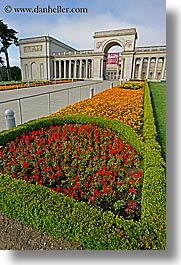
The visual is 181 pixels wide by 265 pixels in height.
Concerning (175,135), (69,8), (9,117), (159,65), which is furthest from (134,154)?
(159,65)

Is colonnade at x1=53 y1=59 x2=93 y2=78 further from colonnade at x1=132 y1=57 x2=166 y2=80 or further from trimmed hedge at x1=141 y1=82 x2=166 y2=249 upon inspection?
trimmed hedge at x1=141 y1=82 x2=166 y2=249

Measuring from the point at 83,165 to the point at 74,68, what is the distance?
33.5 metres

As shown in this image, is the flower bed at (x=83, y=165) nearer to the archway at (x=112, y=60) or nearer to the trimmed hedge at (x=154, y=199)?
the trimmed hedge at (x=154, y=199)

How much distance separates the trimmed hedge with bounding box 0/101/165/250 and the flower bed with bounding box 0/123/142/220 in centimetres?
27

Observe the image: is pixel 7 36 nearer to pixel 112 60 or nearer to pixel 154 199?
pixel 154 199

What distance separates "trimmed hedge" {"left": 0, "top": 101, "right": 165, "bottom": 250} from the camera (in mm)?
1558

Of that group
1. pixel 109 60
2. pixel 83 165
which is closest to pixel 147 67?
pixel 109 60

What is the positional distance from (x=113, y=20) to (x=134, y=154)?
209 cm

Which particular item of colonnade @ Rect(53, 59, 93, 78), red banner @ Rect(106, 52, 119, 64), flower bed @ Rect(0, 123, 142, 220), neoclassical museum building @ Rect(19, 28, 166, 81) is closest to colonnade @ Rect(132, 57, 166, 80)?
neoclassical museum building @ Rect(19, 28, 166, 81)

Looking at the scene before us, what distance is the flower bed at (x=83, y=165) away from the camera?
217cm

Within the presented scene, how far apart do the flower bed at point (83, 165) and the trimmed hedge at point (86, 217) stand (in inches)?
10.5

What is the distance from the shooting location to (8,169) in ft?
8.87

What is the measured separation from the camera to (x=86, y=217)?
1667 mm

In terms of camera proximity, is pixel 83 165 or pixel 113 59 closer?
pixel 83 165
